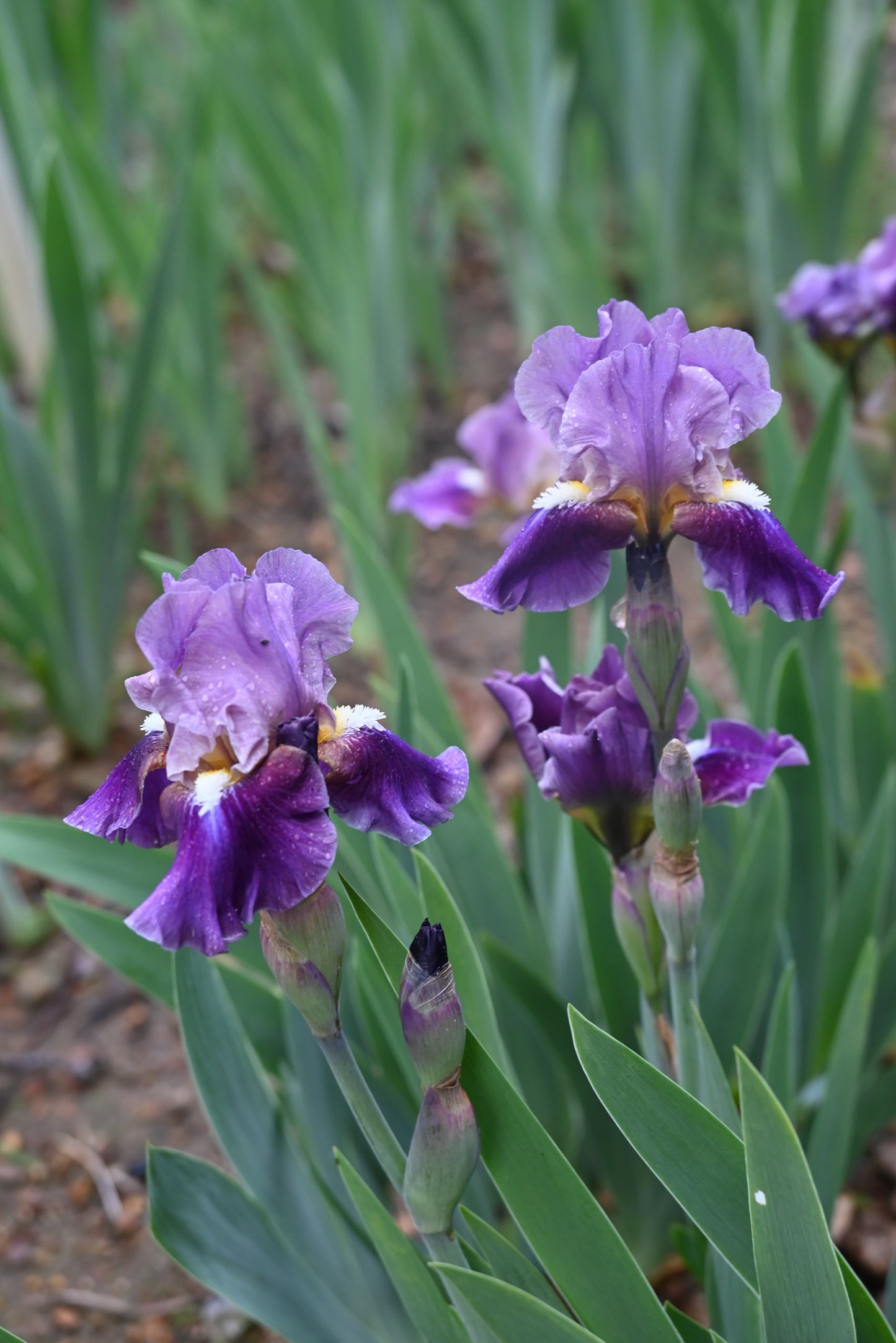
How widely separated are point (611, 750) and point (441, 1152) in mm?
293

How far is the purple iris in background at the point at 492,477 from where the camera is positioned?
1.60 metres

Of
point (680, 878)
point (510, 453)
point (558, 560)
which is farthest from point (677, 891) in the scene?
point (510, 453)

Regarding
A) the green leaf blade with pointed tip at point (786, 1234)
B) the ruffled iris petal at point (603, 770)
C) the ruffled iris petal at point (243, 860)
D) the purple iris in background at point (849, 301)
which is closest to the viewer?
the ruffled iris petal at point (243, 860)

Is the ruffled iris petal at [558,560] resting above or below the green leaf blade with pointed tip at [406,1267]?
above

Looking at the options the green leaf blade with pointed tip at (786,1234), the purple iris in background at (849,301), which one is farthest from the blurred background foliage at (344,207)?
the green leaf blade with pointed tip at (786,1234)

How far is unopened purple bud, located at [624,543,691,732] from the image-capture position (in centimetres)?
76

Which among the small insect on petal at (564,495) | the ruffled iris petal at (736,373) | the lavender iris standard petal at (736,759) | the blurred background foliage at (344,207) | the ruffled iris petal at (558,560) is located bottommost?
the lavender iris standard petal at (736,759)

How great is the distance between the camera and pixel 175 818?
2.28 ft

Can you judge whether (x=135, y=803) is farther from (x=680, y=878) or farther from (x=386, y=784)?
(x=680, y=878)

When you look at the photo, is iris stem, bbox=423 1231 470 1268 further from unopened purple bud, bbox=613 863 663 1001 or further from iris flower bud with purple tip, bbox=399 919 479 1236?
unopened purple bud, bbox=613 863 663 1001

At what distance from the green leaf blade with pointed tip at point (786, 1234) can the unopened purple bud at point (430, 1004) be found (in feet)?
0.60

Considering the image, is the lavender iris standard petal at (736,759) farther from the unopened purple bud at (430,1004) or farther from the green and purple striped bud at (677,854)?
the unopened purple bud at (430,1004)

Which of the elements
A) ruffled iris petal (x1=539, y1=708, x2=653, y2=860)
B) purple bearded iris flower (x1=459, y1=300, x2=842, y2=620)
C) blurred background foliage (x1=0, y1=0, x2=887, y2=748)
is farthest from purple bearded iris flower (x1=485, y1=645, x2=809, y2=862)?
blurred background foliage (x1=0, y1=0, x2=887, y2=748)

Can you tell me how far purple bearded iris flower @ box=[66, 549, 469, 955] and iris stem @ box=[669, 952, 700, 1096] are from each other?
25 cm
